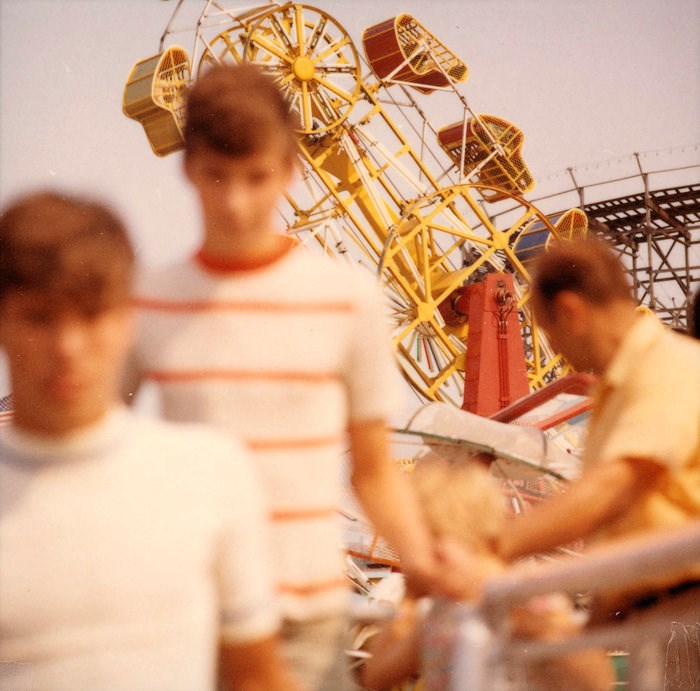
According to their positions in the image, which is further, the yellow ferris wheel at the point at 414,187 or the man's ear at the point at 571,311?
the yellow ferris wheel at the point at 414,187

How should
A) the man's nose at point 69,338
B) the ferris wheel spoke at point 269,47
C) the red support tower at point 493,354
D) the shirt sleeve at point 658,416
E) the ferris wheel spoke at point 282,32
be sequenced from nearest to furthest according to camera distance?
1. the man's nose at point 69,338
2. the shirt sleeve at point 658,416
3. the red support tower at point 493,354
4. the ferris wheel spoke at point 269,47
5. the ferris wheel spoke at point 282,32

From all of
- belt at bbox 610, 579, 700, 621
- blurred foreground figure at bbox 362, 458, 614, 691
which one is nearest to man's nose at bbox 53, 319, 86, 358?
blurred foreground figure at bbox 362, 458, 614, 691

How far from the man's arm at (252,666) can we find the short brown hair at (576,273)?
358mm

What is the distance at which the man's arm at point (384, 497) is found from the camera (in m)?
0.46

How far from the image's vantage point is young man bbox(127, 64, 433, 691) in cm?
40

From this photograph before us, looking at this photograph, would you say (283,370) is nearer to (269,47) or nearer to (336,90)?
(269,47)

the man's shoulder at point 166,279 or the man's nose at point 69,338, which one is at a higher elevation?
the man's shoulder at point 166,279

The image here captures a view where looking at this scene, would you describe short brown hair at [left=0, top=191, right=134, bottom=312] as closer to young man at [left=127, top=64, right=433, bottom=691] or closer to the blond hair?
young man at [left=127, top=64, right=433, bottom=691]

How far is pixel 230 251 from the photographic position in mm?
419

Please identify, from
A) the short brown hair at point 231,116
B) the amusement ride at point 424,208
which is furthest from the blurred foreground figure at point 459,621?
the amusement ride at point 424,208

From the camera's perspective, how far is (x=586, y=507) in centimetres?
60

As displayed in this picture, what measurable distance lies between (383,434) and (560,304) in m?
0.23

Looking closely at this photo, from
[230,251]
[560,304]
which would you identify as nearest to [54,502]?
[230,251]

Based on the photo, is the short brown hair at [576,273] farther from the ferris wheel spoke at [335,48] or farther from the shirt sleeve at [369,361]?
the ferris wheel spoke at [335,48]
